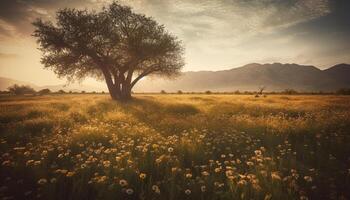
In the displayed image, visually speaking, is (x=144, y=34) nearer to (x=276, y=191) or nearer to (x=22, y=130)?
(x=22, y=130)

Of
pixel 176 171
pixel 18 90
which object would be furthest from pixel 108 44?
pixel 18 90

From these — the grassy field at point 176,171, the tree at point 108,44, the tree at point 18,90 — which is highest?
the tree at point 108,44

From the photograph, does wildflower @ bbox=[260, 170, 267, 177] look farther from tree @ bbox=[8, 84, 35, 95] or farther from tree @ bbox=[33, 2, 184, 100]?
tree @ bbox=[8, 84, 35, 95]

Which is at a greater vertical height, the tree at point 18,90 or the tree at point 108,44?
the tree at point 108,44

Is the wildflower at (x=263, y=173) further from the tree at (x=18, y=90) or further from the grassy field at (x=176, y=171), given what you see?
the tree at (x=18, y=90)

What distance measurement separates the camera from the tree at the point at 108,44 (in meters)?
24.4

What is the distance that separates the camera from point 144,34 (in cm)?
2598

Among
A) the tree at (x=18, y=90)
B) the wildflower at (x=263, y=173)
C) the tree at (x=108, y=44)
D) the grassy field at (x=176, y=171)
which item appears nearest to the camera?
the grassy field at (x=176, y=171)

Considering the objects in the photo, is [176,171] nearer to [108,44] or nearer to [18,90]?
[108,44]

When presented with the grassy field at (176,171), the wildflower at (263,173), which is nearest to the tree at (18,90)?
the grassy field at (176,171)

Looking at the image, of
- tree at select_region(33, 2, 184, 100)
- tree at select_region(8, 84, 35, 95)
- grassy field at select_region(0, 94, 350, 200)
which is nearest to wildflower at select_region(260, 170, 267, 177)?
grassy field at select_region(0, 94, 350, 200)

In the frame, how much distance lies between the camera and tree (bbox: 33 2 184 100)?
2439 cm

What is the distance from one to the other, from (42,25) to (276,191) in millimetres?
29690

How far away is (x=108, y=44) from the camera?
25812 mm
